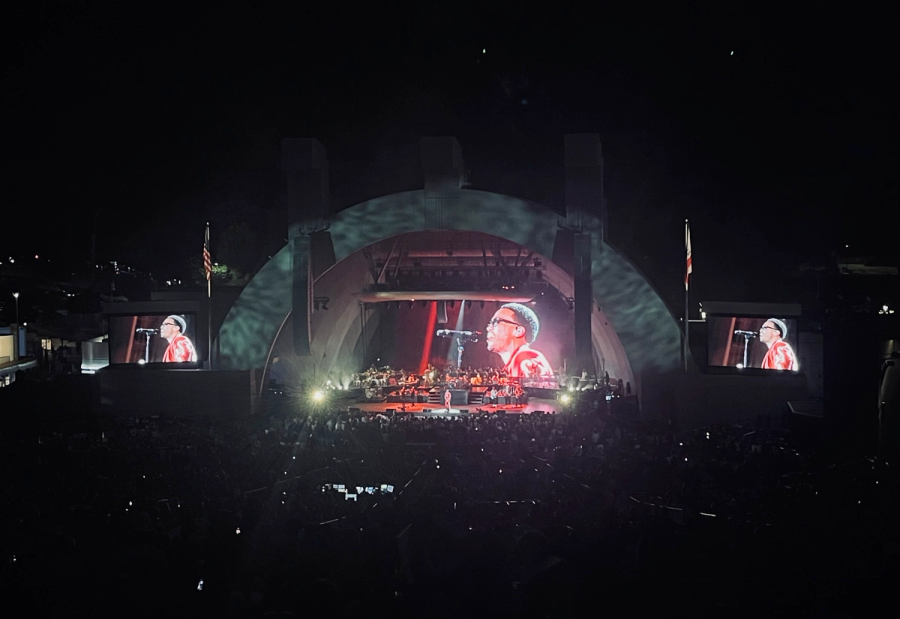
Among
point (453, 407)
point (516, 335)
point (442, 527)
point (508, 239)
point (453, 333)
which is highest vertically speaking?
point (508, 239)

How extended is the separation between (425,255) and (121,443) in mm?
19320

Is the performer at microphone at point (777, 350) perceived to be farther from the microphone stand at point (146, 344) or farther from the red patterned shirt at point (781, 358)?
the microphone stand at point (146, 344)

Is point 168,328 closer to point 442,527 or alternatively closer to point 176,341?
point 176,341

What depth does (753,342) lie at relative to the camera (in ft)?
69.7

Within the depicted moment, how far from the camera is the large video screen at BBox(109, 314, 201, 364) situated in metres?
24.0

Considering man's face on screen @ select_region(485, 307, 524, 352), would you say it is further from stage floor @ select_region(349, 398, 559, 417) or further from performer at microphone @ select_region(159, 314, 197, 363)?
performer at microphone @ select_region(159, 314, 197, 363)

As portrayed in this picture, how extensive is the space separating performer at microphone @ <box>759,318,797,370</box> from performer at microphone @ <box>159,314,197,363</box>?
57.0ft

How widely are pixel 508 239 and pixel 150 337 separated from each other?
464 inches

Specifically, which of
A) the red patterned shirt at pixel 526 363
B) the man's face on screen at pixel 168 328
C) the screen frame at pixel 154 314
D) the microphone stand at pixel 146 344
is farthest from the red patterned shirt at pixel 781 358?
the microphone stand at pixel 146 344

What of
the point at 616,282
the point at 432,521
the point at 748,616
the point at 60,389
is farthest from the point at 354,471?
the point at 60,389

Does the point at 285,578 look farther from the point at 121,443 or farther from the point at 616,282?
the point at 616,282

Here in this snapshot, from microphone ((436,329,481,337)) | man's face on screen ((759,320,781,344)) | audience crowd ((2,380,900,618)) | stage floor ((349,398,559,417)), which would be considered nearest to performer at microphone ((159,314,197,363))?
stage floor ((349,398,559,417))

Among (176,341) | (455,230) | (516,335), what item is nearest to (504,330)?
(516,335)

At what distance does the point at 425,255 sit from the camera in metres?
31.8
